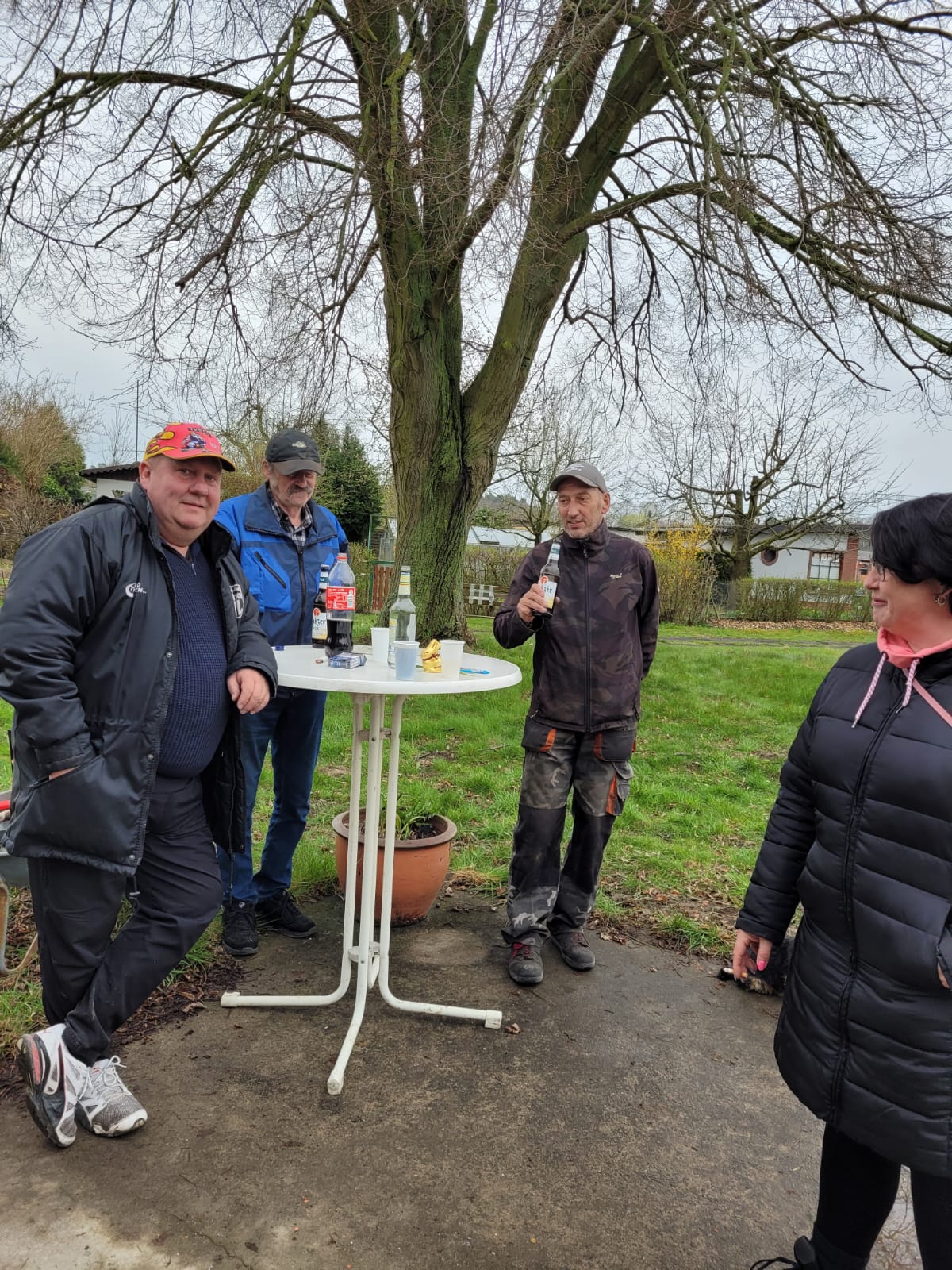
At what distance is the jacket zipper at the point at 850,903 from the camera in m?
1.62

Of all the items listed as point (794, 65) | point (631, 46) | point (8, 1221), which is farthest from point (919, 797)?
point (631, 46)

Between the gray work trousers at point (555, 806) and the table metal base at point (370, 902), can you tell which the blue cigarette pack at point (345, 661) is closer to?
the table metal base at point (370, 902)

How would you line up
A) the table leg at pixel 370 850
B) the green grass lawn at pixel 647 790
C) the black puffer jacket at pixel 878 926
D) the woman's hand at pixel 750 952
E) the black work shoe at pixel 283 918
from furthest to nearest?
the green grass lawn at pixel 647 790 < the black work shoe at pixel 283 918 < the table leg at pixel 370 850 < the woman's hand at pixel 750 952 < the black puffer jacket at pixel 878 926

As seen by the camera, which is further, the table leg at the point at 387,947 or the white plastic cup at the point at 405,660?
the table leg at the point at 387,947

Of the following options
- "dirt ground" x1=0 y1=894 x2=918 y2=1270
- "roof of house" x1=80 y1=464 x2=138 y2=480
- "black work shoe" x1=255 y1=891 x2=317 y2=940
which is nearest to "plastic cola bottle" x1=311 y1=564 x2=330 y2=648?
"black work shoe" x1=255 y1=891 x2=317 y2=940

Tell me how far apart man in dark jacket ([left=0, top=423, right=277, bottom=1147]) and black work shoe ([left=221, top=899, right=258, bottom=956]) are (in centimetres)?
94

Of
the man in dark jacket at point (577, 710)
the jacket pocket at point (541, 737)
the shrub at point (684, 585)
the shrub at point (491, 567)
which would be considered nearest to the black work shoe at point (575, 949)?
the man in dark jacket at point (577, 710)

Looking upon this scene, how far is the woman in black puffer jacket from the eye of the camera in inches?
59.7

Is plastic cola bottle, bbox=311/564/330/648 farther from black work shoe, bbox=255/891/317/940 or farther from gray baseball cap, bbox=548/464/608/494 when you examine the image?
black work shoe, bbox=255/891/317/940

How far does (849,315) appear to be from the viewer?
722 cm

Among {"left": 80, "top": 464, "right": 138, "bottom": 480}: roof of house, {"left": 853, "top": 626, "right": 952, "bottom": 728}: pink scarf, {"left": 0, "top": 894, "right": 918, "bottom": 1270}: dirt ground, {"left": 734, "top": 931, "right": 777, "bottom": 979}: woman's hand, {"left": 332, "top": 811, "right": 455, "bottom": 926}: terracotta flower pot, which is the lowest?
{"left": 0, "top": 894, "right": 918, "bottom": 1270}: dirt ground

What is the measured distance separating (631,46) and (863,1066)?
8.88 meters

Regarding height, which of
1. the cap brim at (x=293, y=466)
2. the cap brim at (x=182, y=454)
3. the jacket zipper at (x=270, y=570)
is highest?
the cap brim at (x=293, y=466)

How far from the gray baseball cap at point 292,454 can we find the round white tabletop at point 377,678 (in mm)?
808
